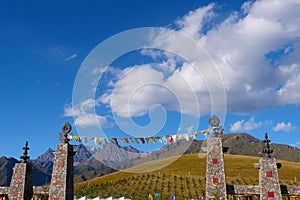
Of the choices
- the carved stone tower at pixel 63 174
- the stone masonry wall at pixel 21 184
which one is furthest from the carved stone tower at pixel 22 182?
the carved stone tower at pixel 63 174

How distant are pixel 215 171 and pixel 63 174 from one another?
1094 cm

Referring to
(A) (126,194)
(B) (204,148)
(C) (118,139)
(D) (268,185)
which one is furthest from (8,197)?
(A) (126,194)

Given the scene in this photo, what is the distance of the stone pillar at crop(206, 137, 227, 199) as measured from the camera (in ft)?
69.5

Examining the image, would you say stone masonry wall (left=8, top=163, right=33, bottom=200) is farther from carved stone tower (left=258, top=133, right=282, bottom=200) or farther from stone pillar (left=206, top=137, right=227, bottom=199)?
carved stone tower (left=258, top=133, right=282, bottom=200)

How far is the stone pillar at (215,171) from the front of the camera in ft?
69.5

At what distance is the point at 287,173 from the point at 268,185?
7582 cm

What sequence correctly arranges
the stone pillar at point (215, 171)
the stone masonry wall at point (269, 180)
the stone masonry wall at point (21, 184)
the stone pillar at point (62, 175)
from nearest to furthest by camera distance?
the stone masonry wall at point (269, 180) < the stone pillar at point (215, 171) < the stone pillar at point (62, 175) < the stone masonry wall at point (21, 184)

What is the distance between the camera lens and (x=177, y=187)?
58.3 meters

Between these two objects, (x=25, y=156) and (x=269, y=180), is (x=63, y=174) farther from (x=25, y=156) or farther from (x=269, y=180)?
(x=269, y=180)

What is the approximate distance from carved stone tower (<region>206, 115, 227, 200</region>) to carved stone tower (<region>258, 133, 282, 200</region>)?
2523 mm

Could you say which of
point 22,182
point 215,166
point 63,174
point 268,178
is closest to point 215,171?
point 215,166

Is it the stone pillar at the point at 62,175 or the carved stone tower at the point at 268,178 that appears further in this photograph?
the stone pillar at the point at 62,175

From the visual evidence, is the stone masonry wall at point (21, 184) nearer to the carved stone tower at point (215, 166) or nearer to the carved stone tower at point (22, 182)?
the carved stone tower at point (22, 182)

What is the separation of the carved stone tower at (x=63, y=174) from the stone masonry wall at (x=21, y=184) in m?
2.50
